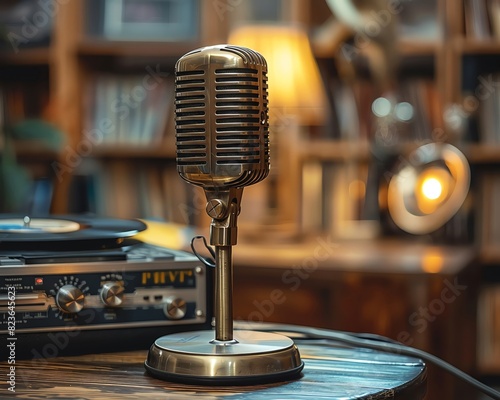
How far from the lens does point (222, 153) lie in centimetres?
73

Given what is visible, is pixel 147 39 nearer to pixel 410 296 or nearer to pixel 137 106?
pixel 137 106

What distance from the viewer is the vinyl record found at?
2.77 feet

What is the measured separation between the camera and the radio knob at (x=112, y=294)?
0.83 m

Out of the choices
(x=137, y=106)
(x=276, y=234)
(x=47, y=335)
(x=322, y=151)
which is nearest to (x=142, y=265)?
(x=47, y=335)

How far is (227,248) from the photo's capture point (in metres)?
0.77

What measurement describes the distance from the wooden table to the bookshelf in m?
1.97

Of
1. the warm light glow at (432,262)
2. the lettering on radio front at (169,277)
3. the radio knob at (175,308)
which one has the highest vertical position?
the lettering on radio front at (169,277)

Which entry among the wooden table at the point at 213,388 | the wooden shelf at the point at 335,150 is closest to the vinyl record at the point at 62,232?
the wooden table at the point at 213,388

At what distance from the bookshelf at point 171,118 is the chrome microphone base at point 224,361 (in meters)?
2.04

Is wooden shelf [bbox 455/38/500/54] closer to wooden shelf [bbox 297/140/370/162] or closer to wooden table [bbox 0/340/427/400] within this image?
wooden shelf [bbox 297/140/370/162]

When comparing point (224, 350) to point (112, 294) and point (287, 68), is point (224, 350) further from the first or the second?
point (287, 68)

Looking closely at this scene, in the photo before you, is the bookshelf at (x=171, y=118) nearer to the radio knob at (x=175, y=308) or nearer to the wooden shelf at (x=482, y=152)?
the wooden shelf at (x=482, y=152)

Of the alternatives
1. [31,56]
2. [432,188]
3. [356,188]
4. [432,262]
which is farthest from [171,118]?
[432,262]

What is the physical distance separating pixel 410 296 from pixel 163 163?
130cm
